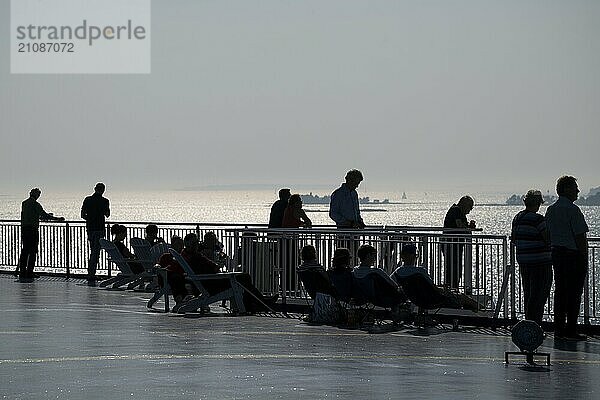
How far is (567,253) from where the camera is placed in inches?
587

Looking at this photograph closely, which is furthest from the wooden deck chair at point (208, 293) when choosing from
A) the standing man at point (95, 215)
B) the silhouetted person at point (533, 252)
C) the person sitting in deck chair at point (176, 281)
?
the standing man at point (95, 215)

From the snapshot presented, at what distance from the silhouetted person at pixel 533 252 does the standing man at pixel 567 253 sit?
26 centimetres

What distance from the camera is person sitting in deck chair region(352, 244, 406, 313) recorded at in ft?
53.8

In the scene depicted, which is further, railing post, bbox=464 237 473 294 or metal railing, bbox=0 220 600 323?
railing post, bbox=464 237 473 294

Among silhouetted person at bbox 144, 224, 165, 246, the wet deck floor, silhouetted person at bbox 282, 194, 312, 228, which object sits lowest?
the wet deck floor

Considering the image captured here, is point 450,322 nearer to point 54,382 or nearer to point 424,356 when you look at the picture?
point 424,356

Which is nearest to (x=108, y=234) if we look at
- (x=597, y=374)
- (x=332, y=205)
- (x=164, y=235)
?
(x=164, y=235)

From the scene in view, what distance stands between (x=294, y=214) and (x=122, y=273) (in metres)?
5.35

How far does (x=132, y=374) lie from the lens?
11508mm

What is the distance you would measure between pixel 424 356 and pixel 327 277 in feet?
13.5

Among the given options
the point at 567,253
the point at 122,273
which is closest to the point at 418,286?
the point at 567,253

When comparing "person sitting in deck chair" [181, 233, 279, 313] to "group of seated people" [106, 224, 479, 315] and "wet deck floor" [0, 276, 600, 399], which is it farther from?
"wet deck floor" [0, 276, 600, 399]

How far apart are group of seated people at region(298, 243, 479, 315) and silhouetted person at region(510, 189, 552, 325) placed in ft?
3.38

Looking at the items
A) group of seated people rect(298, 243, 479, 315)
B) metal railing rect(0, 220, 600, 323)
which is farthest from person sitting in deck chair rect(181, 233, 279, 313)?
group of seated people rect(298, 243, 479, 315)
